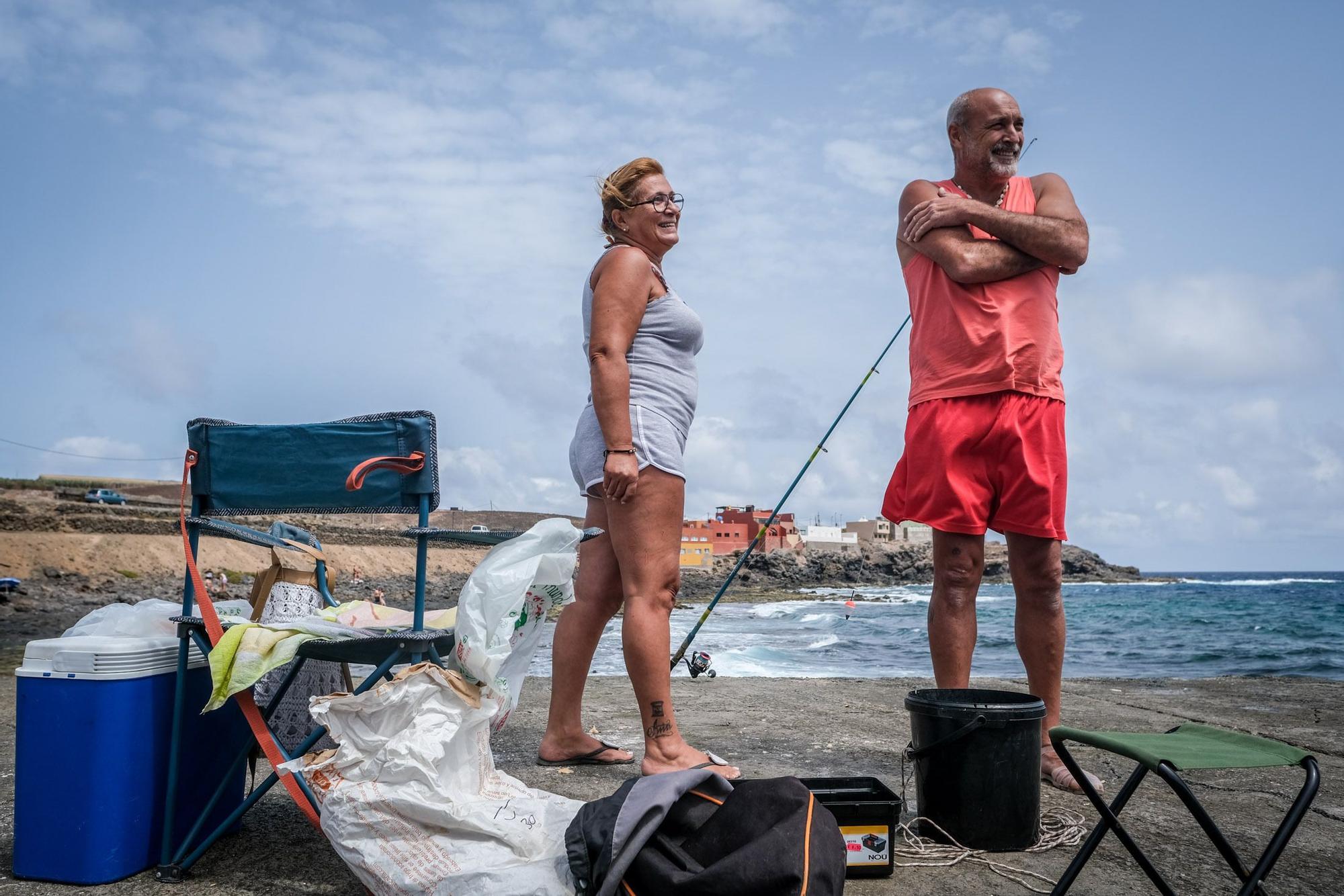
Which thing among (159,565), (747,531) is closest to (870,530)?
(747,531)

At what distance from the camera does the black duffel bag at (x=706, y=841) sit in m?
1.51

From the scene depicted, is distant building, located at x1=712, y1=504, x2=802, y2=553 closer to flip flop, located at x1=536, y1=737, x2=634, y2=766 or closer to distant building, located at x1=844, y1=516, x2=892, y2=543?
distant building, located at x1=844, y1=516, x2=892, y2=543

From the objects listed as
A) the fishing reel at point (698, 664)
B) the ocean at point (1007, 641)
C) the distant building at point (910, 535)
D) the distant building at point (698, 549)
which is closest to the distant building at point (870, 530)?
the distant building at point (910, 535)

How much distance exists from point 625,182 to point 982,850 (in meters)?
2.03

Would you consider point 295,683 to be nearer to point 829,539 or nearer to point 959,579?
point 959,579

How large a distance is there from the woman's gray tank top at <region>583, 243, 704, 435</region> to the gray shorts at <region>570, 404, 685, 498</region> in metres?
0.04

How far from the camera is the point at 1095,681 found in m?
5.49

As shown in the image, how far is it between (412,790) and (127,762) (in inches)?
26.0

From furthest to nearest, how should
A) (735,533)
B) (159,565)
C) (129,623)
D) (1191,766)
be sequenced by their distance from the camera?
(735,533) < (159,565) < (129,623) < (1191,766)

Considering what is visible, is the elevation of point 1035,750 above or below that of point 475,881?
above

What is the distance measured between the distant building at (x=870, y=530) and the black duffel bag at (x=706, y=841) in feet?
307

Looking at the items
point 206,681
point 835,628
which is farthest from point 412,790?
point 835,628

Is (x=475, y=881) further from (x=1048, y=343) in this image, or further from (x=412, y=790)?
(x=1048, y=343)

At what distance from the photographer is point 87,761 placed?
1892mm
